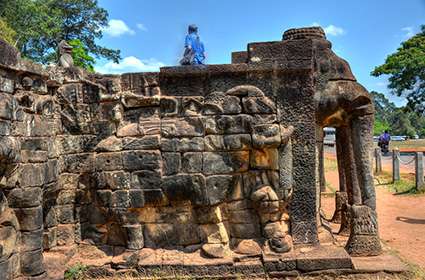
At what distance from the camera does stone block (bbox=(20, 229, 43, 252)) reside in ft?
16.8

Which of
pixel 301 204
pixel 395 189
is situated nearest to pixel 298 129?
pixel 301 204

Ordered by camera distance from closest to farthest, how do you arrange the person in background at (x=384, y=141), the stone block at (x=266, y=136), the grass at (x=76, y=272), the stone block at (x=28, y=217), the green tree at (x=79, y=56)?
the stone block at (x=28, y=217)
the grass at (x=76, y=272)
the stone block at (x=266, y=136)
the green tree at (x=79, y=56)
the person in background at (x=384, y=141)

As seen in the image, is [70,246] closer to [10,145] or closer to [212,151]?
[10,145]

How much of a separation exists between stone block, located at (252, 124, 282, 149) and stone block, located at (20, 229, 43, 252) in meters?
3.23

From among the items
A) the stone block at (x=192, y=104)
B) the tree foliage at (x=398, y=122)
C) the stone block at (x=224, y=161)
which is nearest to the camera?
the stone block at (x=224, y=161)

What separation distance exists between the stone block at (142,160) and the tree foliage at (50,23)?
22.4 m

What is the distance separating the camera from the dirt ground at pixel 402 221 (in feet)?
24.9

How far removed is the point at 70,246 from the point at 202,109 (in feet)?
9.63

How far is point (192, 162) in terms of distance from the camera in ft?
19.7

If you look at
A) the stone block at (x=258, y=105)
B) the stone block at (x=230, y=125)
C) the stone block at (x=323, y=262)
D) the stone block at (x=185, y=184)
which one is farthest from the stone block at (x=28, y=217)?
the stone block at (x=323, y=262)


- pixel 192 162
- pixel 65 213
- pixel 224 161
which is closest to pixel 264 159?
pixel 224 161

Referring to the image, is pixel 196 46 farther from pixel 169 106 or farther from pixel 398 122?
pixel 398 122

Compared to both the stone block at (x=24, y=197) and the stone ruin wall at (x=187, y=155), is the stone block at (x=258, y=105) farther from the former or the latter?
the stone block at (x=24, y=197)

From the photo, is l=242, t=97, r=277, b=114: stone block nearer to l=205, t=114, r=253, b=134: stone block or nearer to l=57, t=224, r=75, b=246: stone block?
l=205, t=114, r=253, b=134: stone block
